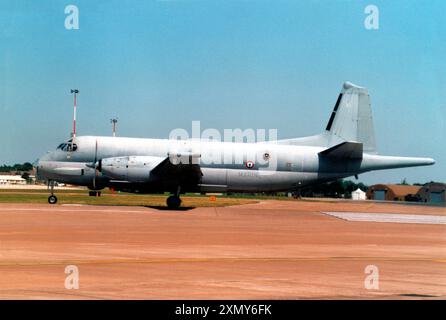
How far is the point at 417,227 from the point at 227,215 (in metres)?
10.3

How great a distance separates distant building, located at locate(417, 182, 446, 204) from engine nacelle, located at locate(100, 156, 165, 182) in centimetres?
7039

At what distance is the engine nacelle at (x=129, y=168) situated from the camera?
43531 mm

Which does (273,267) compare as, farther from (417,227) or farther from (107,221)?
(417,227)

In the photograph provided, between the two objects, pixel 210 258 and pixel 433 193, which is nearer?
pixel 210 258

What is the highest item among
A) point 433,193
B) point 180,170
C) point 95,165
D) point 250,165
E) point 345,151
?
point 345,151

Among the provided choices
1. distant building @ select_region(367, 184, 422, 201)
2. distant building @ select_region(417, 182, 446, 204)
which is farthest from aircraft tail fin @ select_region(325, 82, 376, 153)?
distant building @ select_region(367, 184, 422, 201)

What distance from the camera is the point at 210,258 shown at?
1777 centimetres

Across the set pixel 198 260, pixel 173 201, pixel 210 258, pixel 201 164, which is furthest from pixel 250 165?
pixel 198 260

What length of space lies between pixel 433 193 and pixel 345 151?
76.0 meters

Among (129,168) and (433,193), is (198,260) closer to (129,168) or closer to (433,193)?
(129,168)

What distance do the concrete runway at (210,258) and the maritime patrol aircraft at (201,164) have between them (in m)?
10.8

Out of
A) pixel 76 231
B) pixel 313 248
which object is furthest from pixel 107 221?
pixel 313 248

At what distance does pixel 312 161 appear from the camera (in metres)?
46.4

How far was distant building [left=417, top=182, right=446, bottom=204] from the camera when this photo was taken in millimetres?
108262
